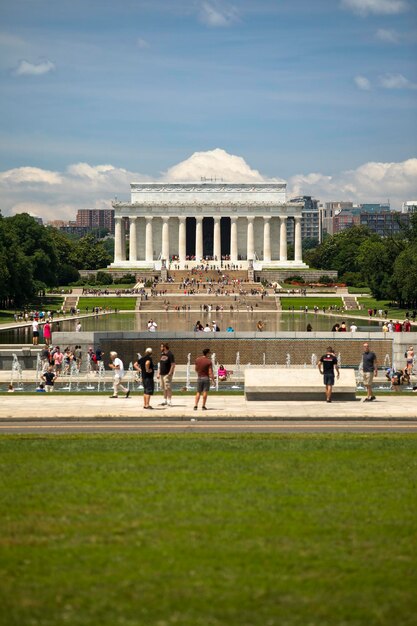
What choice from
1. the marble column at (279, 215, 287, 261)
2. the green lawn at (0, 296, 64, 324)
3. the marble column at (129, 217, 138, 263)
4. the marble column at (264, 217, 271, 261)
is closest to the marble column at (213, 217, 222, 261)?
the marble column at (264, 217, 271, 261)

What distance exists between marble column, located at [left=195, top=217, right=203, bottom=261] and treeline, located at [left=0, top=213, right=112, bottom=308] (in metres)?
21.3

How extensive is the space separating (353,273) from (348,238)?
2749 cm

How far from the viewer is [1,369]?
4712 cm

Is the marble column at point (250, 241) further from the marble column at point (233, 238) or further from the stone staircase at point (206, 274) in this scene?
the stone staircase at point (206, 274)

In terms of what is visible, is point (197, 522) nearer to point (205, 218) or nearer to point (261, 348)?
point (261, 348)

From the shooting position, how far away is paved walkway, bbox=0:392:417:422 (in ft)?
80.8

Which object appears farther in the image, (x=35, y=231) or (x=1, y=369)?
(x=35, y=231)

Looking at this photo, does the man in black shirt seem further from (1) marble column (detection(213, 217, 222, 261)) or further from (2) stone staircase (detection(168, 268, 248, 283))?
(1) marble column (detection(213, 217, 222, 261))

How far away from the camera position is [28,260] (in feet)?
350

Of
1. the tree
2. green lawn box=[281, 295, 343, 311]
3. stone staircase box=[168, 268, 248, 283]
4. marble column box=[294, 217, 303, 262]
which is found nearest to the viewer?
green lawn box=[281, 295, 343, 311]

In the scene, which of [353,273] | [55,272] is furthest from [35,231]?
[353,273]

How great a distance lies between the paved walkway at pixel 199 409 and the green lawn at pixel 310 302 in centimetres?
7931

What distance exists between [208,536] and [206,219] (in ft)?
560

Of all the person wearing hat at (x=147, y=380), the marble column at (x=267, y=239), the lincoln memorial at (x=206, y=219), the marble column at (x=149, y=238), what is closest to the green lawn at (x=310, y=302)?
the lincoln memorial at (x=206, y=219)
